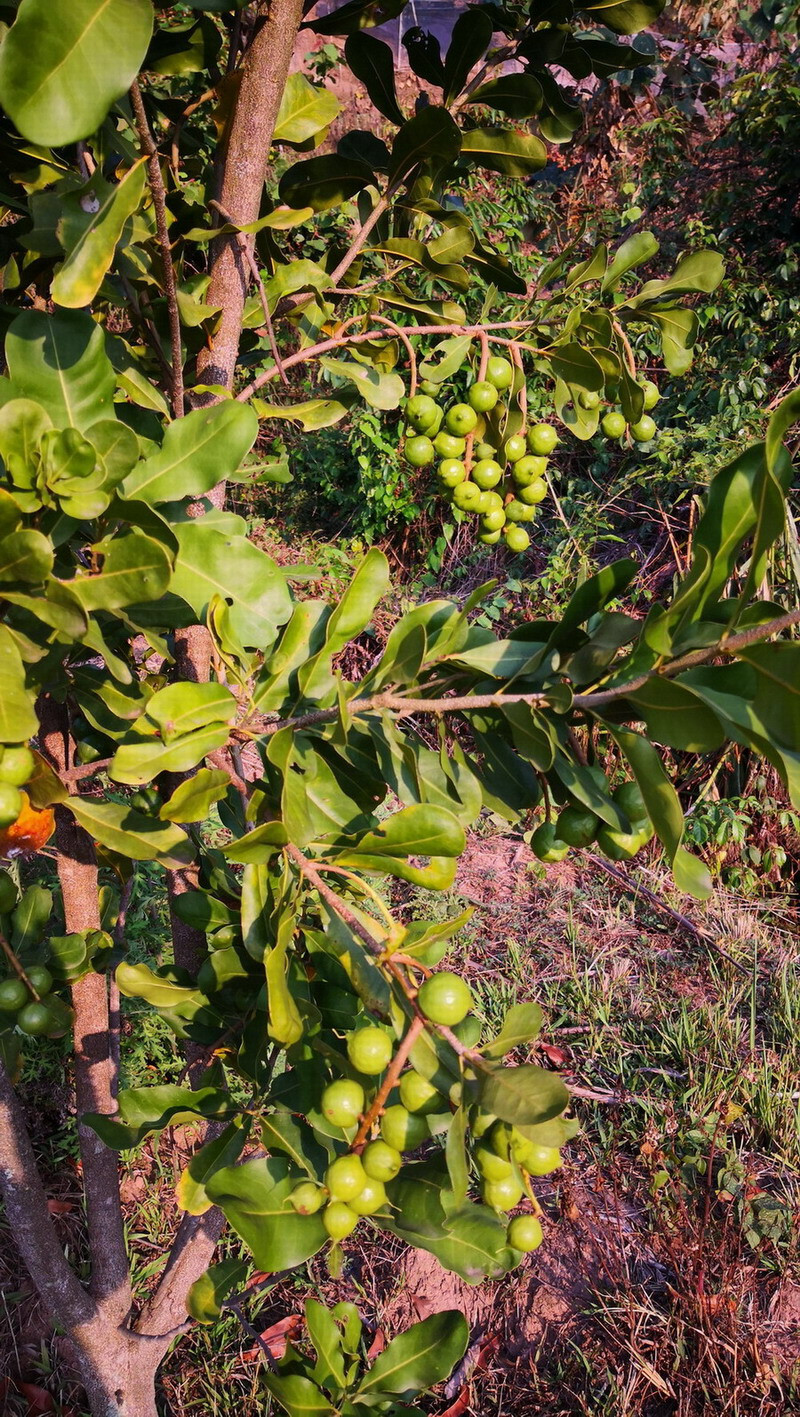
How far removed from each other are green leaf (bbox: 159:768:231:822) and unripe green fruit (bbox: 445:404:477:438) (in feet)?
2.10

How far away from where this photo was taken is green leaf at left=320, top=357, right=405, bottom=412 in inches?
Answer: 38.2

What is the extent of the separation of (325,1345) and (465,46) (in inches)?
55.4

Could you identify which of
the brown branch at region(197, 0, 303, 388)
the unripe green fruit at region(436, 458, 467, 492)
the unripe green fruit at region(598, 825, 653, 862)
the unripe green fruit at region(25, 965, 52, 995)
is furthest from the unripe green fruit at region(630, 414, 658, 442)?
the unripe green fruit at region(25, 965, 52, 995)

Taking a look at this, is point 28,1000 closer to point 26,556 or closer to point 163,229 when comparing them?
point 26,556

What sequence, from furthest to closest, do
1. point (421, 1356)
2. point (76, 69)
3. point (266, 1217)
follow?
point (421, 1356)
point (266, 1217)
point (76, 69)

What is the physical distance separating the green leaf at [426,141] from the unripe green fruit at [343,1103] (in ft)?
2.88

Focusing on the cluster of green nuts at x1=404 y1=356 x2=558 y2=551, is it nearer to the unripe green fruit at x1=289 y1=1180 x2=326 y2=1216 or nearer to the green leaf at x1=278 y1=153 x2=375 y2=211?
the green leaf at x1=278 y1=153 x2=375 y2=211

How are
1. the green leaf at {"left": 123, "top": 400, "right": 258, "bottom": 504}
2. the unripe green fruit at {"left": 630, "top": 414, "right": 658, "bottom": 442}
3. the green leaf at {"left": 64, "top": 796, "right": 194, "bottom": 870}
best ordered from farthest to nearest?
the unripe green fruit at {"left": 630, "top": 414, "right": 658, "bottom": 442}, the green leaf at {"left": 64, "top": 796, "right": 194, "bottom": 870}, the green leaf at {"left": 123, "top": 400, "right": 258, "bottom": 504}

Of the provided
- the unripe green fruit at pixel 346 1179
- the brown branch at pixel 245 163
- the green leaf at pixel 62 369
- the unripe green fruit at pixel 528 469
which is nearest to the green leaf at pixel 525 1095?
the unripe green fruit at pixel 346 1179

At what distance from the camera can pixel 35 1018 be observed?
95cm

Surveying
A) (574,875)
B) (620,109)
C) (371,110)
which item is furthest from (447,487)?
(371,110)

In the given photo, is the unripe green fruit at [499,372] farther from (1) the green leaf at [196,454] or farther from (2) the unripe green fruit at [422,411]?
(1) the green leaf at [196,454]

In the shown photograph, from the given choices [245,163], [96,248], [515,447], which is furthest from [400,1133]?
[245,163]

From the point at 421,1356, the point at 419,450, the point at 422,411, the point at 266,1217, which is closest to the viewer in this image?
the point at 266,1217
